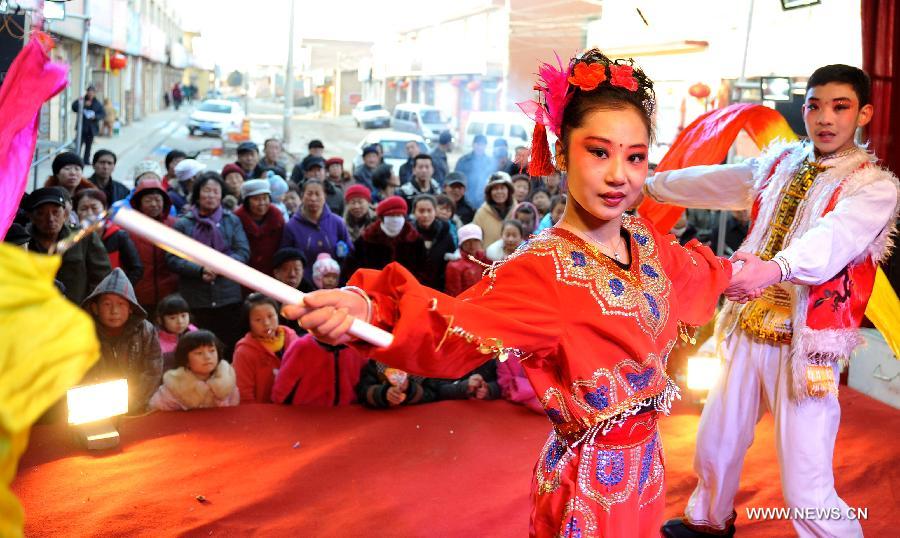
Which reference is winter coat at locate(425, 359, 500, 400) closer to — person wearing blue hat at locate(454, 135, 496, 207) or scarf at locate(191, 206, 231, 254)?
scarf at locate(191, 206, 231, 254)

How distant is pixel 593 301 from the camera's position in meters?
2.13

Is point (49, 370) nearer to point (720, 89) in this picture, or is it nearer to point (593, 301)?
point (593, 301)

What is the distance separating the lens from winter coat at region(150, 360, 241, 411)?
451cm

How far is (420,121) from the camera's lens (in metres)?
22.1

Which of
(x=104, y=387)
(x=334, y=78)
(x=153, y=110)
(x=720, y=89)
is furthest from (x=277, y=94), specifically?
(x=104, y=387)

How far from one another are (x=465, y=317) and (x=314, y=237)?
15.3 feet

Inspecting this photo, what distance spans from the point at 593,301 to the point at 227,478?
2.32 m

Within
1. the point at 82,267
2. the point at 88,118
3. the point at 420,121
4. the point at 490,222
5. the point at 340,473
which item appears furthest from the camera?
the point at 420,121

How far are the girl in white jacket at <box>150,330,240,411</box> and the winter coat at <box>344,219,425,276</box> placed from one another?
1.90 metres

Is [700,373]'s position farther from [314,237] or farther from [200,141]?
[200,141]

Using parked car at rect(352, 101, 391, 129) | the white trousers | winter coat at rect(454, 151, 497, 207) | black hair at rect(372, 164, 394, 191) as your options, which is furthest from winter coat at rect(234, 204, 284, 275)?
parked car at rect(352, 101, 391, 129)

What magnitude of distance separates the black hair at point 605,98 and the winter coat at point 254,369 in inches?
118

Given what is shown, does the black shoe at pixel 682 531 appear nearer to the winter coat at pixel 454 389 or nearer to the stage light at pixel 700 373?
the stage light at pixel 700 373

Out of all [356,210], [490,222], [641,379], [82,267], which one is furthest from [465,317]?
[490,222]
